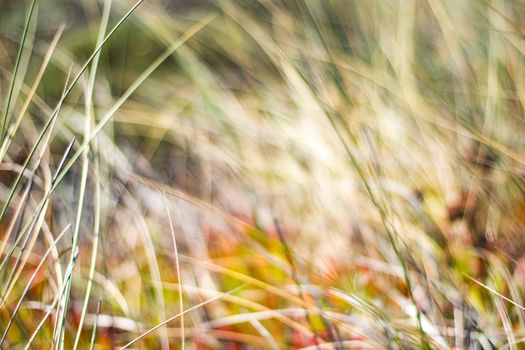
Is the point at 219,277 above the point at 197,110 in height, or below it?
below

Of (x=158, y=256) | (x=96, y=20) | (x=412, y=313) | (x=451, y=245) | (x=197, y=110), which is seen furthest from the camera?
(x=96, y=20)

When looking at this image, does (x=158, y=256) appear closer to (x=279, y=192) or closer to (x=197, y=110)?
(x=279, y=192)

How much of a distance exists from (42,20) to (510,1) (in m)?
1.37

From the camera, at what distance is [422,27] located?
1.63 meters

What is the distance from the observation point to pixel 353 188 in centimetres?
109

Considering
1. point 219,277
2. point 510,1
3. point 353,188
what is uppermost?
point 510,1

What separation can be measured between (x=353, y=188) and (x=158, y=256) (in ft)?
1.19

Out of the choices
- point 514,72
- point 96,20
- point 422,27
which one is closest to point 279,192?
point 514,72

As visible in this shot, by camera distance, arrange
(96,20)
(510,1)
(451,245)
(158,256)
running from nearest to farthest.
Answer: (451,245) → (158,256) → (510,1) → (96,20)

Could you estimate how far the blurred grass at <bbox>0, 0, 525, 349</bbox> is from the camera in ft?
2.67

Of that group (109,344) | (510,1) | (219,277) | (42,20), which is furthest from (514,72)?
(42,20)

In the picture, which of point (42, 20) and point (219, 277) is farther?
point (42, 20)

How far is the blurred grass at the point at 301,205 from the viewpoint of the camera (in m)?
0.81

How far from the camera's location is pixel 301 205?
4.01 feet
